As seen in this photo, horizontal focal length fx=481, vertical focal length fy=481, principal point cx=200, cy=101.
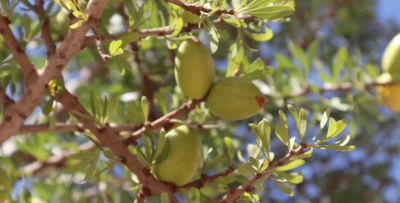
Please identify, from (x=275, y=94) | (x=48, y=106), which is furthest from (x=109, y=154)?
(x=275, y=94)

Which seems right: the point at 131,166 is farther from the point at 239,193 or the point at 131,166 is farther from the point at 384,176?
the point at 384,176

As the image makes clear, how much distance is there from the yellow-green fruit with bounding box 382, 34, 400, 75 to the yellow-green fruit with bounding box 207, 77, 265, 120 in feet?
1.42

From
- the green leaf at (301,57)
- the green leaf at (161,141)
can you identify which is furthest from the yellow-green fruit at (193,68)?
the green leaf at (301,57)

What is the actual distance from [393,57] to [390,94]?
79 mm

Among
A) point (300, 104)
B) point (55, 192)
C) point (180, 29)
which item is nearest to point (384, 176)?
point (300, 104)

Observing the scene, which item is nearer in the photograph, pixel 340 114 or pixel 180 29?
pixel 180 29

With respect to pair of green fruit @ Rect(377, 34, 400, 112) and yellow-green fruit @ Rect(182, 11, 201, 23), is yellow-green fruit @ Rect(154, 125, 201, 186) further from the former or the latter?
pair of green fruit @ Rect(377, 34, 400, 112)

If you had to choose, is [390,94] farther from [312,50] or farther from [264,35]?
[264,35]

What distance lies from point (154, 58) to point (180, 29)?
649 mm

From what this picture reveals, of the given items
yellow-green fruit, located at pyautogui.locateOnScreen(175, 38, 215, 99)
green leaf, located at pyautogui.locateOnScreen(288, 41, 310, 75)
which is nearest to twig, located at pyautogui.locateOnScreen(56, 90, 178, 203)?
yellow-green fruit, located at pyautogui.locateOnScreen(175, 38, 215, 99)

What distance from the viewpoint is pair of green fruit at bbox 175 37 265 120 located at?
674 mm

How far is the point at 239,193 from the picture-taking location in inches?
22.8

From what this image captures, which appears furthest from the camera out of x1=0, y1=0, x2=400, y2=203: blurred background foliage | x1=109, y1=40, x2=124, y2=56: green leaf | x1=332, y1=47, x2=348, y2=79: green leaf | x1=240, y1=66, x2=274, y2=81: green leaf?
x1=332, y1=47, x2=348, y2=79: green leaf

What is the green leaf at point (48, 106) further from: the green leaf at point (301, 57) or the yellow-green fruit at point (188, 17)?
the green leaf at point (301, 57)
